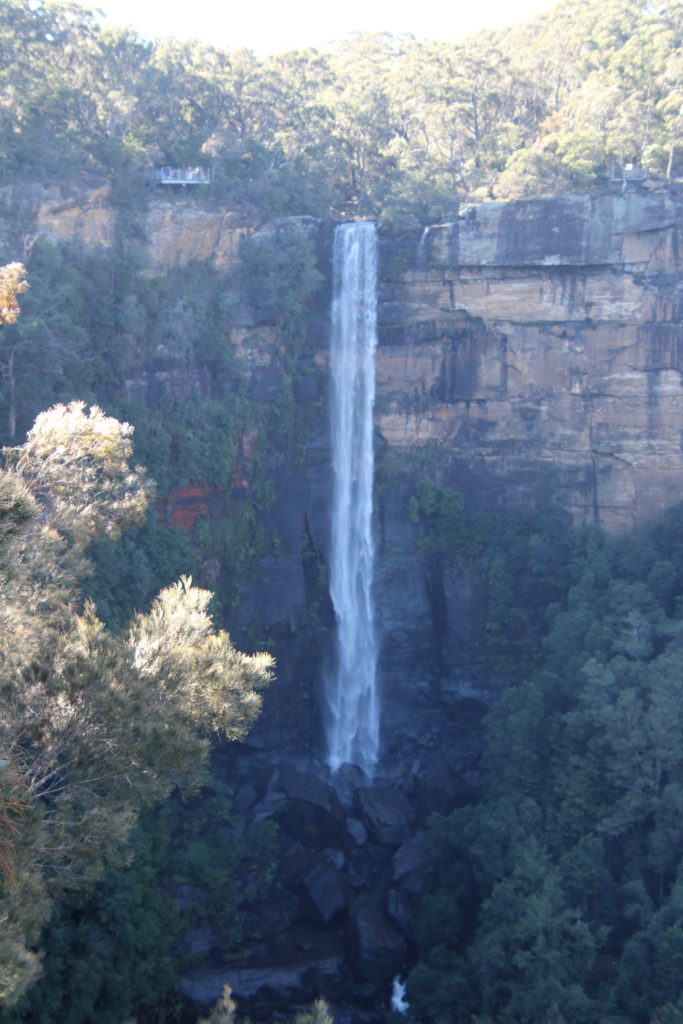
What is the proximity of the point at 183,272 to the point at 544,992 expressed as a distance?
15672 mm

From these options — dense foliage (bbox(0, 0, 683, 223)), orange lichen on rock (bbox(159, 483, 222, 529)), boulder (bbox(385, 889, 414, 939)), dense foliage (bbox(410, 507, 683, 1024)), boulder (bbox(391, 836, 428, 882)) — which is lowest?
boulder (bbox(385, 889, 414, 939))

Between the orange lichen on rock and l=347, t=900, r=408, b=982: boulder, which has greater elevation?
the orange lichen on rock

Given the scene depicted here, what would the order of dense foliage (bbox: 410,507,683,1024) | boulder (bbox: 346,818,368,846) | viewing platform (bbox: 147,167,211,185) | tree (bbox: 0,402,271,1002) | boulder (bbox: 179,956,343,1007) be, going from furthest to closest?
viewing platform (bbox: 147,167,211,185)
boulder (bbox: 346,818,368,846)
boulder (bbox: 179,956,343,1007)
dense foliage (bbox: 410,507,683,1024)
tree (bbox: 0,402,271,1002)

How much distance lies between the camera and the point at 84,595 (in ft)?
47.0

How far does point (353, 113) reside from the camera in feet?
79.6

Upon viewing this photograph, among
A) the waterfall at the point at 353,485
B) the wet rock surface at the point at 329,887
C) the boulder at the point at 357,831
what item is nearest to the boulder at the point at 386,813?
the wet rock surface at the point at 329,887

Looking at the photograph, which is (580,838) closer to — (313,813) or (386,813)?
(386,813)

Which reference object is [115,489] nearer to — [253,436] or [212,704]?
[212,704]

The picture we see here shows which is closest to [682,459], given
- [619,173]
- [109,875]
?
[619,173]

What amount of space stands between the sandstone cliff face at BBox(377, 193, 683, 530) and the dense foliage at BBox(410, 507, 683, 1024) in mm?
2272

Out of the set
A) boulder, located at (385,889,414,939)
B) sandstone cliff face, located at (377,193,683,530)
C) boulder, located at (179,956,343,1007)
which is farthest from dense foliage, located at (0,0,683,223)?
boulder, located at (179,956,343,1007)

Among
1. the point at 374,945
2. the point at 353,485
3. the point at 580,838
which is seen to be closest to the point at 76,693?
the point at 374,945

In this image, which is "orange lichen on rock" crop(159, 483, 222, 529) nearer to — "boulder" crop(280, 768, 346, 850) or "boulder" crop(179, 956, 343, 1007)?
"boulder" crop(280, 768, 346, 850)

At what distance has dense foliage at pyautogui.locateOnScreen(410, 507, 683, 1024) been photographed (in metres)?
11.2
